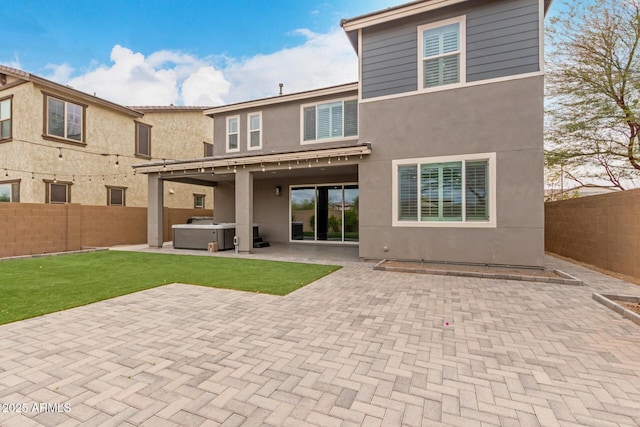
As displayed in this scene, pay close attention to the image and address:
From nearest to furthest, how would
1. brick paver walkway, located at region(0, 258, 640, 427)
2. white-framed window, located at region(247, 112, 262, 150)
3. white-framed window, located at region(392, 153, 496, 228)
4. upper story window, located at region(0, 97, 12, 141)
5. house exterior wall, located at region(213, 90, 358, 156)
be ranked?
1. brick paver walkway, located at region(0, 258, 640, 427)
2. white-framed window, located at region(392, 153, 496, 228)
3. house exterior wall, located at region(213, 90, 358, 156)
4. upper story window, located at region(0, 97, 12, 141)
5. white-framed window, located at region(247, 112, 262, 150)

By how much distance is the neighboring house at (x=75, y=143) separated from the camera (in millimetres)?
11047

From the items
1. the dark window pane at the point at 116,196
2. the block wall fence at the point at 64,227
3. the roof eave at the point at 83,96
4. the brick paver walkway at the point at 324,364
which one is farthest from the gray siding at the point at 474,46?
the dark window pane at the point at 116,196

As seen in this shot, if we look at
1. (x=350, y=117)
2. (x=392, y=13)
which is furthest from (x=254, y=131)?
(x=392, y=13)

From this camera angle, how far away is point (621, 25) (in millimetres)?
8805

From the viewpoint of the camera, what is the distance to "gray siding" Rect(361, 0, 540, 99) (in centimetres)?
672

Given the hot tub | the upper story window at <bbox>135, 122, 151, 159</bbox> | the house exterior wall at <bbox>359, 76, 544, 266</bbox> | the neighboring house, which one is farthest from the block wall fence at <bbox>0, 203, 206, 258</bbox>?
the house exterior wall at <bbox>359, 76, 544, 266</bbox>

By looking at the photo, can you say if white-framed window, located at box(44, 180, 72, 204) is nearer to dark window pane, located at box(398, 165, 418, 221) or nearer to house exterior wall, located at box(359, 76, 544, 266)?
house exterior wall, located at box(359, 76, 544, 266)

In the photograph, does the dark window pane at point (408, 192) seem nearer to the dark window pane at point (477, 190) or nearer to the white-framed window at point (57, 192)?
the dark window pane at point (477, 190)

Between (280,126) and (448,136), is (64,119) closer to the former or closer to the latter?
(280,126)

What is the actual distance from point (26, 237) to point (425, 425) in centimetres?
1230

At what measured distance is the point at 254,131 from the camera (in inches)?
479

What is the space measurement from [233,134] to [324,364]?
11.5m

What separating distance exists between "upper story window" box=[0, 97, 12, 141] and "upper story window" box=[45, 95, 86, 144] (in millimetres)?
1333

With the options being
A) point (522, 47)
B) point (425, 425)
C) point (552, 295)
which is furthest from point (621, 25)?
point (425, 425)
